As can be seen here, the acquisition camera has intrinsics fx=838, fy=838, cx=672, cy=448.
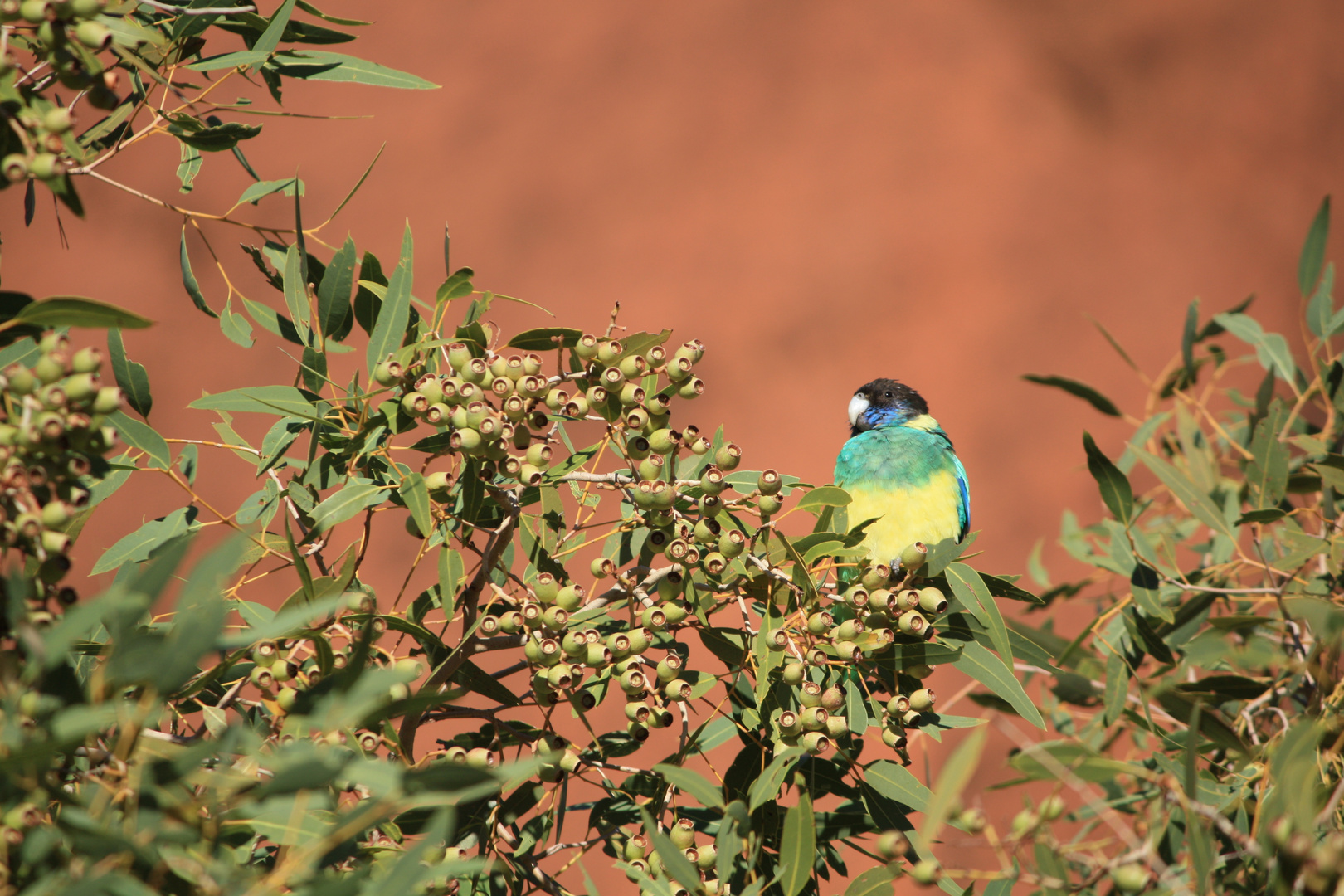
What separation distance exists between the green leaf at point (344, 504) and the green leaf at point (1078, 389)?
2.45 ft

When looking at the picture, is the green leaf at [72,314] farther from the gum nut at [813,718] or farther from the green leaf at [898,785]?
the green leaf at [898,785]

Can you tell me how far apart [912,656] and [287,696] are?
2.13 ft

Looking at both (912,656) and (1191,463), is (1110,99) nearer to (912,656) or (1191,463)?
(1191,463)

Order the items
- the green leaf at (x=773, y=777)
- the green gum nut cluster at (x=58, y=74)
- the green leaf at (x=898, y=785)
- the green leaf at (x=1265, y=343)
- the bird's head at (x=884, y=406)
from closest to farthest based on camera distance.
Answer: the green gum nut cluster at (x=58, y=74) → the green leaf at (x=773, y=777) → the green leaf at (x=898, y=785) → the green leaf at (x=1265, y=343) → the bird's head at (x=884, y=406)

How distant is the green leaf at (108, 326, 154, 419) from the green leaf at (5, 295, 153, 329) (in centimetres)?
36

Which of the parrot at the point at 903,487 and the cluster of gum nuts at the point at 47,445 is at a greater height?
the parrot at the point at 903,487

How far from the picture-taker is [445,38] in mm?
3656

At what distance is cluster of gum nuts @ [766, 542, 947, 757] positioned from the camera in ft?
2.83

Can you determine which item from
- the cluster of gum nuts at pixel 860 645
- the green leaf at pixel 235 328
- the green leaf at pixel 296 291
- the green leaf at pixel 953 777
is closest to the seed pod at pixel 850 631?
the cluster of gum nuts at pixel 860 645

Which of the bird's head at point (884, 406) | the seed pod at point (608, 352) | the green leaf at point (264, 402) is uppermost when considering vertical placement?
the bird's head at point (884, 406)

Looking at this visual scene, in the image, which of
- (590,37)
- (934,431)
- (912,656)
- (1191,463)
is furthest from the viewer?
(590,37)

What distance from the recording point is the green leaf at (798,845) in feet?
2.58

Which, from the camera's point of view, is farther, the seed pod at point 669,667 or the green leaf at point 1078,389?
the green leaf at point 1078,389

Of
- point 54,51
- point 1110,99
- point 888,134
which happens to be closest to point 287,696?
point 54,51
